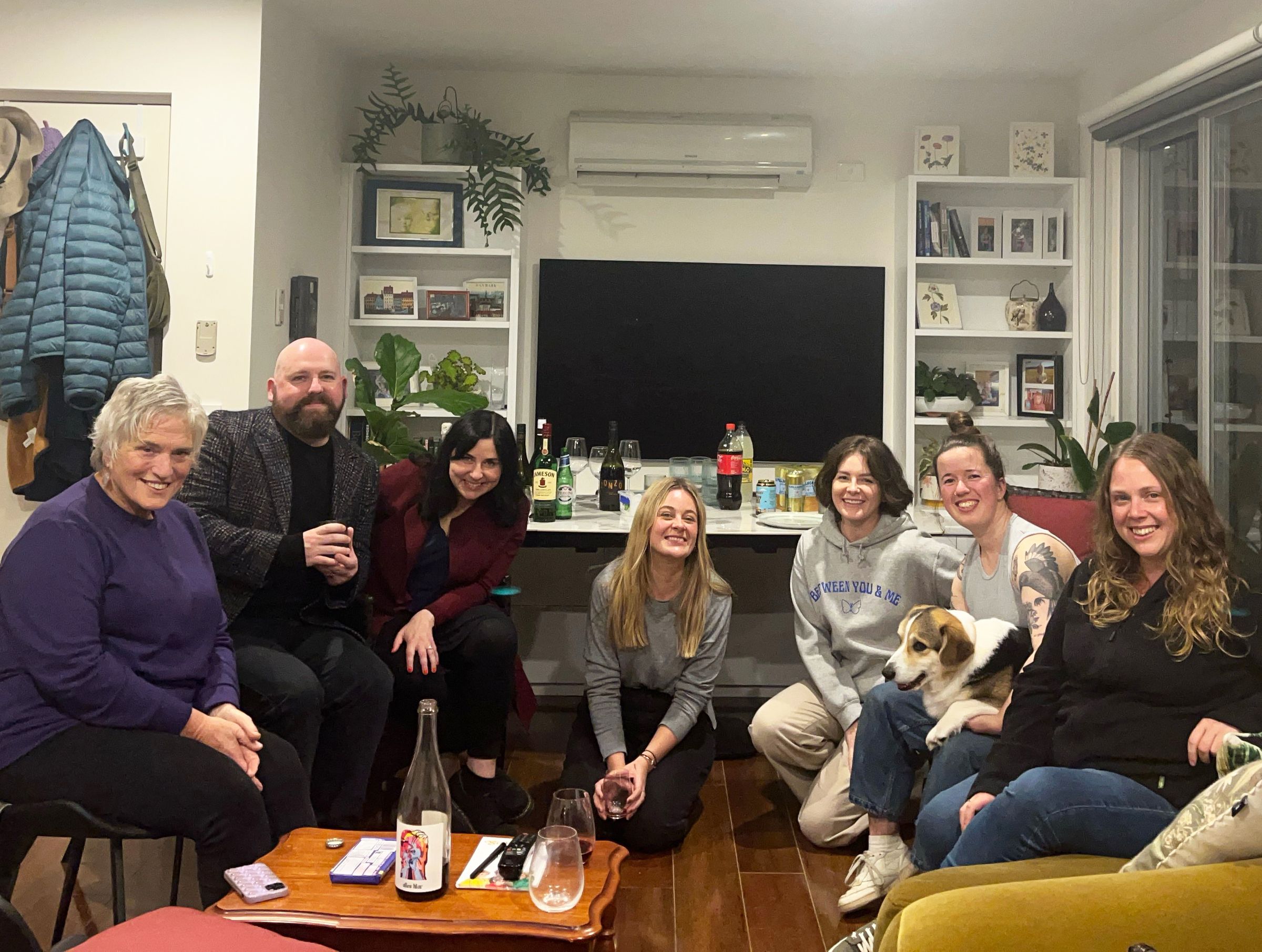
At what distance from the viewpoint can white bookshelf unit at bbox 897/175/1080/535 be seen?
163 inches

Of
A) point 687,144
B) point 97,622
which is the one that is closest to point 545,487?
point 97,622

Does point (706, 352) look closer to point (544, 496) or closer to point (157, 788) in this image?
point (544, 496)

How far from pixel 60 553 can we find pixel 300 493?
85 centimetres

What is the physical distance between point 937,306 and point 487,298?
1899mm

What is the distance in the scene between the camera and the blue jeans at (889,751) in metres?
2.39

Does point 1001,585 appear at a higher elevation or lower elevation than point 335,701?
higher

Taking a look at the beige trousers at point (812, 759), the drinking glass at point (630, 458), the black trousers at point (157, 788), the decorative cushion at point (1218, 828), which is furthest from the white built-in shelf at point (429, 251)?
the decorative cushion at point (1218, 828)

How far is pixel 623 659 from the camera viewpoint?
2838 mm

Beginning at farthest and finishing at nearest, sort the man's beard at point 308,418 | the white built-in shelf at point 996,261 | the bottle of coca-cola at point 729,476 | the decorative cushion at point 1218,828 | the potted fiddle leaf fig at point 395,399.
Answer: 1. the white built-in shelf at point 996,261
2. the bottle of coca-cola at point 729,476
3. the potted fiddle leaf fig at point 395,399
4. the man's beard at point 308,418
5. the decorative cushion at point 1218,828

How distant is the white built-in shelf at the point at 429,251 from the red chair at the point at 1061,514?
2293 mm

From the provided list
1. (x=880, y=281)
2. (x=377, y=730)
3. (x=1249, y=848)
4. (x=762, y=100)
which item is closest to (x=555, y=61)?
(x=762, y=100)

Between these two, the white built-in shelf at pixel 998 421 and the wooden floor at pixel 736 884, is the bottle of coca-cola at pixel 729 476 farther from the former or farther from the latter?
the wooden floor at pixel 736 884

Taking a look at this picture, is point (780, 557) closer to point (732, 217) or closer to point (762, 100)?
point (732, 217)

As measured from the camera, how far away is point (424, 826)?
1.59 m
